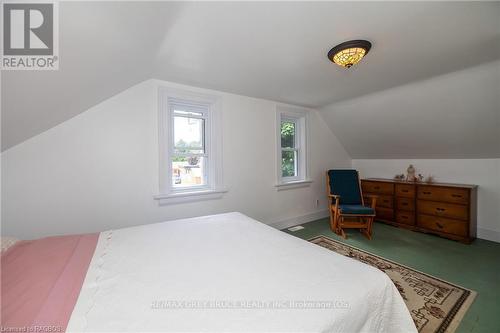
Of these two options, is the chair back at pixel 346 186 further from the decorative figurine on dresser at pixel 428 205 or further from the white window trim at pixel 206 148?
the white window trim at pixel 206 148

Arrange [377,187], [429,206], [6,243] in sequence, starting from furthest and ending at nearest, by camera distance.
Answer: [377,187] < [429,206] < [6,243]

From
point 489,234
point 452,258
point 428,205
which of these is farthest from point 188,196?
point 489,234

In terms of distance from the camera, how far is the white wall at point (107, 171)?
1878 mm

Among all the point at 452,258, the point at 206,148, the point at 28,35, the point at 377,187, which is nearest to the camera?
the point at 28,35

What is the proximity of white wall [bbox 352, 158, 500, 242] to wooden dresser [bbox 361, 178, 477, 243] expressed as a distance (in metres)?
0.14

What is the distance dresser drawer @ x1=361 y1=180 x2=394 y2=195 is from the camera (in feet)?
12.4

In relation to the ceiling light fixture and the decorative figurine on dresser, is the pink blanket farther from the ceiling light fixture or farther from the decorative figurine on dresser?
the decorative figurine on dresser

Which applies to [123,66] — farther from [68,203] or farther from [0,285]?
[0,285]

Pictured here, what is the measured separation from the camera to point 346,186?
147 inches

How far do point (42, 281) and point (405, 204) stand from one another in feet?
14.7

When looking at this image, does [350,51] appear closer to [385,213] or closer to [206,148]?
[206,148]

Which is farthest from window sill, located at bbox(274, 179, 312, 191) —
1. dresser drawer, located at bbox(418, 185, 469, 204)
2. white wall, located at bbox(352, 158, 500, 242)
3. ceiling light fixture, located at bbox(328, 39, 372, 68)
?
ceiling light fixture, located at bbox(328, 39, 372, 68)

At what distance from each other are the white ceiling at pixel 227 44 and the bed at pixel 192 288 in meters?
1.07

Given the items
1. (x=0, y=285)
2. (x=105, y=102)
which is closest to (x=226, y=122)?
(x=105, y=102)
